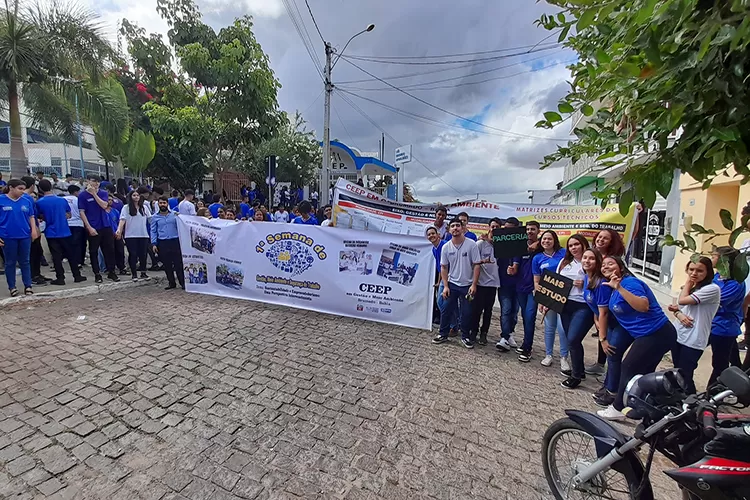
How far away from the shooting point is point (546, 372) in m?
4.38

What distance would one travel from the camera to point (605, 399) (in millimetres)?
3668

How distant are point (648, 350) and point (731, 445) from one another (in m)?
1.77

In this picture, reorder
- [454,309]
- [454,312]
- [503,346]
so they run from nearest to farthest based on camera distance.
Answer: [503,346], [454,309], [454,312]

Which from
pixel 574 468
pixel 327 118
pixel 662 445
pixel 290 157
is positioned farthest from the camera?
pixel 290 157

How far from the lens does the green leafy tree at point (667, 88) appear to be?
1062 millimetres

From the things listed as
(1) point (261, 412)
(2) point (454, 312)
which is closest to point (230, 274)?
(1) point (261, 412)

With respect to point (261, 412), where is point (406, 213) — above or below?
above

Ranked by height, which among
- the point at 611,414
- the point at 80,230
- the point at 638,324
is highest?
the point at 80,230

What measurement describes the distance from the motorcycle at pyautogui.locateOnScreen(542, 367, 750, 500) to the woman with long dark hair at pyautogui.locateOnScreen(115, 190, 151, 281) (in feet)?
25.5

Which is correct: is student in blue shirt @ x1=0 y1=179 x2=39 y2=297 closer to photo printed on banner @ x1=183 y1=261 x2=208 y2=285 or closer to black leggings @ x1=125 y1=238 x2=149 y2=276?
black leggings @ x1=125 y1=238 x2=149 y2=276

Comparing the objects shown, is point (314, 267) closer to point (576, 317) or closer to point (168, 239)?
point (168, 239)

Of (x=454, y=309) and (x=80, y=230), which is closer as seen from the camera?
(x=454, y=309)

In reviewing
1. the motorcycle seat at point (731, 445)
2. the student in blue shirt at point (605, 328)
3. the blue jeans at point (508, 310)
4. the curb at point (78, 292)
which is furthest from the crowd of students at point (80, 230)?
the motorcycle seat at point (731, 445)

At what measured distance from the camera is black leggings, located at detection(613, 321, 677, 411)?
3.18 m
